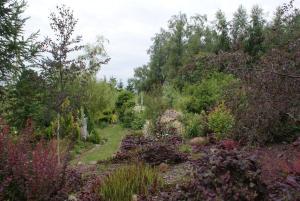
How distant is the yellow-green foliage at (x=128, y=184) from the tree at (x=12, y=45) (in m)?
8.87

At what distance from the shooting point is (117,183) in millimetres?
6582

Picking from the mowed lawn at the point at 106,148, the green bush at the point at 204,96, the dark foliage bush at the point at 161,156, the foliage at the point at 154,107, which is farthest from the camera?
the green bush at the point at 204,96

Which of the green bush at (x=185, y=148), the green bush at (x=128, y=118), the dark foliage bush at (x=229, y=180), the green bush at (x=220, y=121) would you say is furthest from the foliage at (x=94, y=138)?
the dark foliage bush at (x=229, y=180)

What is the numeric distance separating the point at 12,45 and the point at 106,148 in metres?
4.46

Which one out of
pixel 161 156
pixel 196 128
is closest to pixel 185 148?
pixel 161 156

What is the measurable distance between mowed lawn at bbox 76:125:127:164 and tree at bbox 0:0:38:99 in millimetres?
3567

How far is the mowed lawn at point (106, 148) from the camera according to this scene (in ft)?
41.4

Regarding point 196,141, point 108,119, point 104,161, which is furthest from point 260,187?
point 108,119

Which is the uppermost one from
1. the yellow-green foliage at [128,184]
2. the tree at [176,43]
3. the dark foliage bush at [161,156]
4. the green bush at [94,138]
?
the tree at [176,43]

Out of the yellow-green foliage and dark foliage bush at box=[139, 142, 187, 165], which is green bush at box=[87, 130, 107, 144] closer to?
dark foliage bush at box=[139, 142, 187, 165]

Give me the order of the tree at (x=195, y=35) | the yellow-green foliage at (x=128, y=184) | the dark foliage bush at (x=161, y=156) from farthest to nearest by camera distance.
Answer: the tree at (x=195, y=35)
the dark foliage bush at (x=161, y=156)
the yellow-green foliage at (x=128, y=184)

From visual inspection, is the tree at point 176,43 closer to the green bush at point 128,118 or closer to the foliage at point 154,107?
the green bush at point 128,118

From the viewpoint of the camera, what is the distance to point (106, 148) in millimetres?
14820

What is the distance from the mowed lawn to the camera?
41.4 ft
